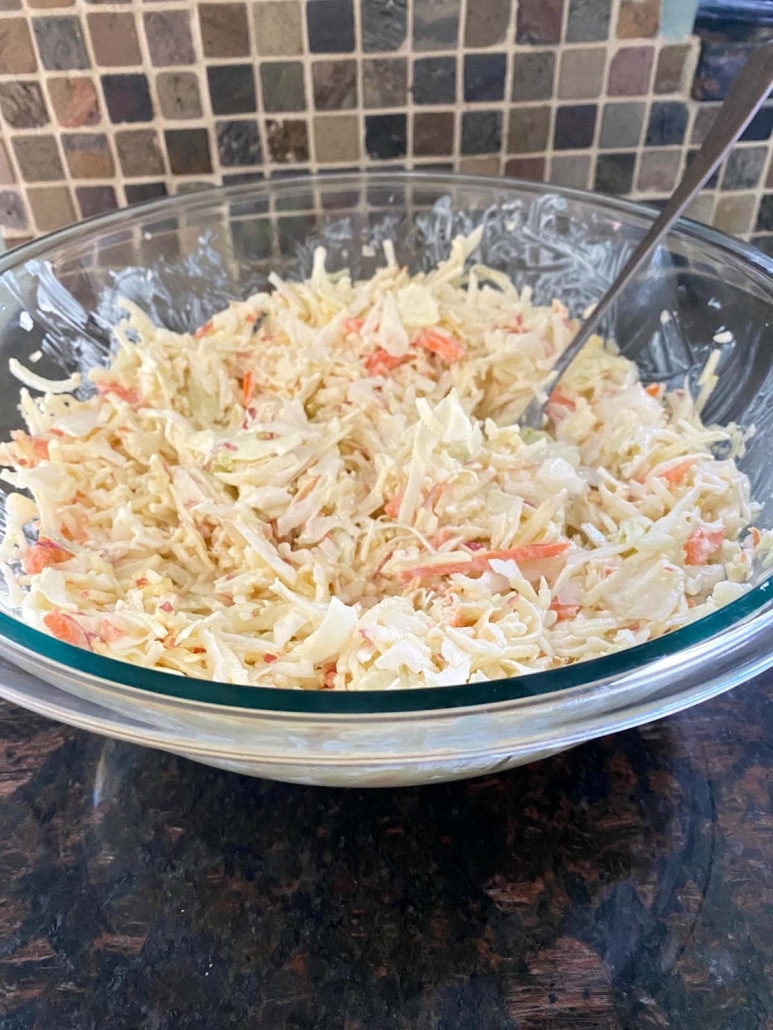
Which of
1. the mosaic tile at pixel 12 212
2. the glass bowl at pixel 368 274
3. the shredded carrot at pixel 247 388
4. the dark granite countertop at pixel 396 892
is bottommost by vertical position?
the dark granite countertop at pixel 396 892

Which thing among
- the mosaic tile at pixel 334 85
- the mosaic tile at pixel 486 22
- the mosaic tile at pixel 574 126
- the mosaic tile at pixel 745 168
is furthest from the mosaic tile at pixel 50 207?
the mosaic tile at pixel 745 168

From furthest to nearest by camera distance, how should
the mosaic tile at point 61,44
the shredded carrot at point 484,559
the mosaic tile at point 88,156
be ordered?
1. the mosaic tile at point 88,156
2. the mosaic tile at point 61,44
3. the shredded carrot at point 484,559

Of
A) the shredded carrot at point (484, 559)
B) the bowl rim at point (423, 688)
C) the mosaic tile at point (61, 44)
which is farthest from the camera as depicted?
the mosaic tile at point (61, 44)

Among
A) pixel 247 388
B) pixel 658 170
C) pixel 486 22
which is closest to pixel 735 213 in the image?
pixel 658 170

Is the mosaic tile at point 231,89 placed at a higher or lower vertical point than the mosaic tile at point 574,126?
higher

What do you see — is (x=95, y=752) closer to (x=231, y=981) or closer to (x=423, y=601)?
(x=231, y=981)

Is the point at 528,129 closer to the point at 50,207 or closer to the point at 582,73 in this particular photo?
the point at 582,73

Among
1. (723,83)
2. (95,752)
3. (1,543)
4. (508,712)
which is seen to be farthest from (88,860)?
(723,83)

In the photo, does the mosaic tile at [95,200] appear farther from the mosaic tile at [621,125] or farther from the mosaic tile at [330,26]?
the mosaic tile at [621,125]
